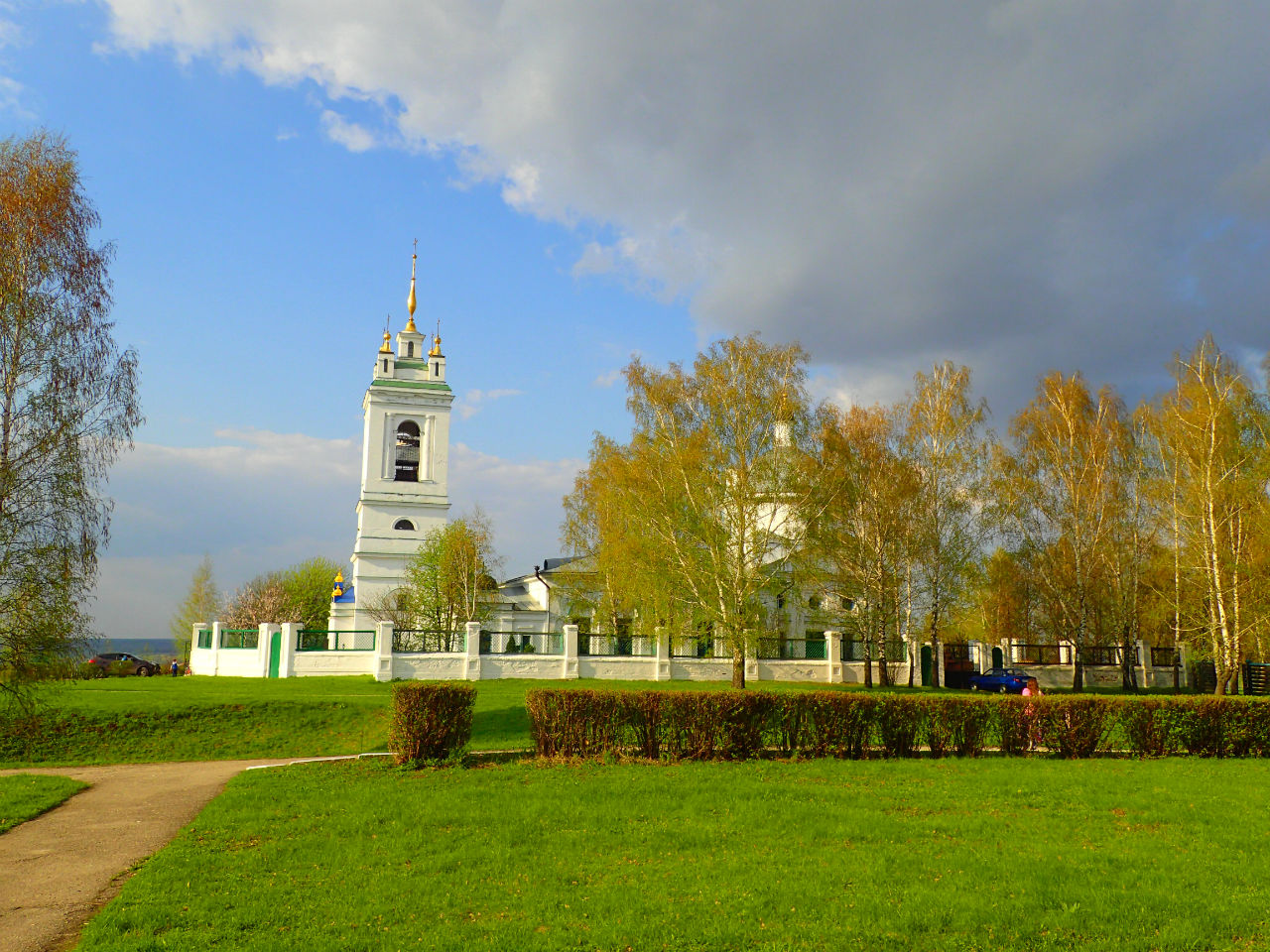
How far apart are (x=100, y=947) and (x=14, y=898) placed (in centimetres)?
202

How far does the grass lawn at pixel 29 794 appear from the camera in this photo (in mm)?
10258

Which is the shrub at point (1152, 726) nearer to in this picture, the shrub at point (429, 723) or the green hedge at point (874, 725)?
the green hedge at point (874, 725)

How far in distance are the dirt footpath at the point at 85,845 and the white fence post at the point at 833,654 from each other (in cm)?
2292

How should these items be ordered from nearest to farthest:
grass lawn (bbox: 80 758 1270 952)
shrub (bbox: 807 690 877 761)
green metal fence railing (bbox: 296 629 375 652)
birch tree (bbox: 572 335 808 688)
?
grass lawn (bbox: 80 758 1270 952), shrub (bbox: 807 690 877 761), birch tree (bbox: 572 335 808 688), green metal fence railing (bbox: 296 629 375 652)

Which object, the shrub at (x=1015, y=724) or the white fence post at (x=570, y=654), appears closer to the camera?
the shrub at (x=1015, y=724)

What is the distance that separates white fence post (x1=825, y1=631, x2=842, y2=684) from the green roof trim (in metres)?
23.6

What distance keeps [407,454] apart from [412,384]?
3602mm

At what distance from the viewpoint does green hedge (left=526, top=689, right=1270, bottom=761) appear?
1344 centimetres

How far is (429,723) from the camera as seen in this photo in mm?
12992

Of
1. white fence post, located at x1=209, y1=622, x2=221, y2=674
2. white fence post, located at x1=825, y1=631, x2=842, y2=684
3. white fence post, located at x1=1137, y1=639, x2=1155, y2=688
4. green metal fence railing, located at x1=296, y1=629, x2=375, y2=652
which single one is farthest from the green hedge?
white fence post, located at x1=1137, y1=639, x2=1155, y2=688

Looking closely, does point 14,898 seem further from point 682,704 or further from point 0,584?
point 0,584

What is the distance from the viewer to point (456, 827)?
883 centimetres

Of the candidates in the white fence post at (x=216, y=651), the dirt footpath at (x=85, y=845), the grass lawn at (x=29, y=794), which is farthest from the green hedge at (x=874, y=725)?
the white fence post at (x=216, y=651)

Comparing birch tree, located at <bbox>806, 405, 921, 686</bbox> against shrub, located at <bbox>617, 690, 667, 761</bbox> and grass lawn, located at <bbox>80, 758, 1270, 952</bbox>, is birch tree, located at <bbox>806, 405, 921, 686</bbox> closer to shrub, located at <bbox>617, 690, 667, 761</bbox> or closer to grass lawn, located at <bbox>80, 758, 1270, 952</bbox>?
shrub, located at <bbox>617, 690, 667, 761</bbox>
